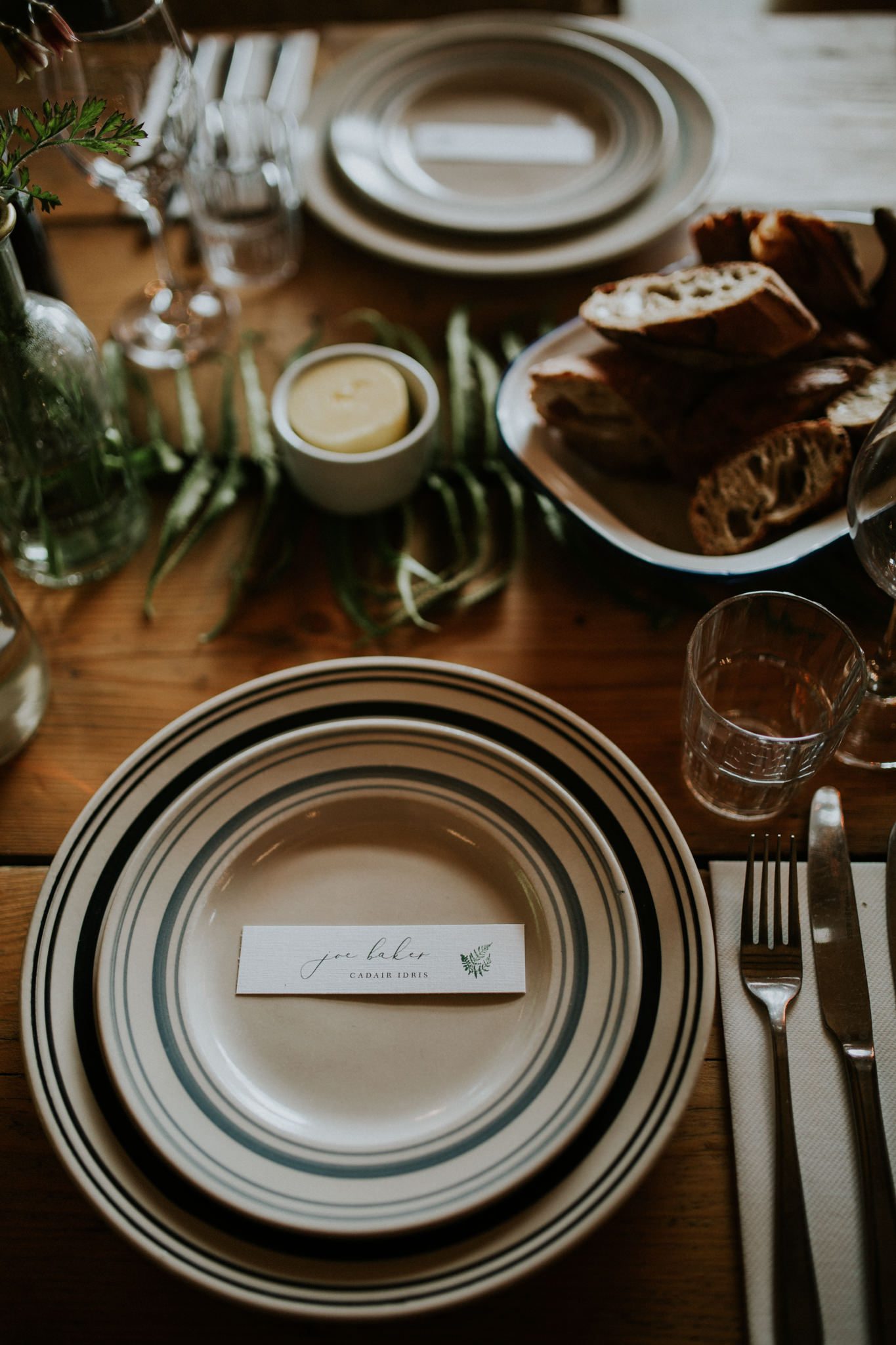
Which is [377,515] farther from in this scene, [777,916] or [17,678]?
[777,916]

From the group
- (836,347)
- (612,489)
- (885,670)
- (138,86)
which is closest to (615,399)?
(612,489)

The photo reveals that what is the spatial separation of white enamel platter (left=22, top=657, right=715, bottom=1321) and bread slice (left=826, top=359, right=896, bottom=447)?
367 mm

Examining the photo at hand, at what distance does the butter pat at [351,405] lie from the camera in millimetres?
948

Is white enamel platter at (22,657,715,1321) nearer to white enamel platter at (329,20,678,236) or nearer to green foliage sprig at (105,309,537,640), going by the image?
green foliage sprig at (105,309,537,640)

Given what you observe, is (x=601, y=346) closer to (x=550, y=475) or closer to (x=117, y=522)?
(x=550, y=475)

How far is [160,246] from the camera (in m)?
1.10

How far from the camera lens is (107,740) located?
0.88 metres

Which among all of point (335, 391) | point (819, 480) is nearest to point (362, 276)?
point (335, 391)

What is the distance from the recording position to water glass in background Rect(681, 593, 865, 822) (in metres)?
0.74

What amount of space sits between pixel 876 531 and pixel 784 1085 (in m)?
0.41

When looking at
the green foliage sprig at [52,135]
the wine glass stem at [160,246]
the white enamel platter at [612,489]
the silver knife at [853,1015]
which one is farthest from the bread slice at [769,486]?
the wine glass stem at [160,246]

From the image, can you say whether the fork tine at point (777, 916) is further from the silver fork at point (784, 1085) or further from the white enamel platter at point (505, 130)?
the white enamel platter at point (505, 130)

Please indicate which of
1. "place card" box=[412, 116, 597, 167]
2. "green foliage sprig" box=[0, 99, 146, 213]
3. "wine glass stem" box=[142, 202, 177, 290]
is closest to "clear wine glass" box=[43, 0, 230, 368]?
"wine glass stem" box=[142, 202, 177, 290]

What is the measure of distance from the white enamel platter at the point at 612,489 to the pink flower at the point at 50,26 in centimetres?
44
